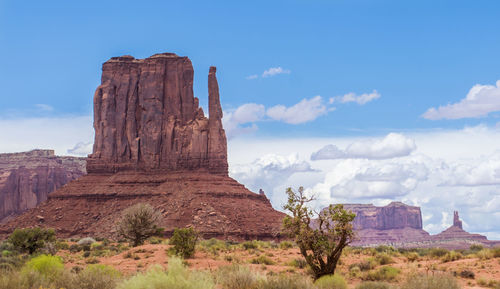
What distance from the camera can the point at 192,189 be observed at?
95812mm

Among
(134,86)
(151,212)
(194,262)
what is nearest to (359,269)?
(194,262)

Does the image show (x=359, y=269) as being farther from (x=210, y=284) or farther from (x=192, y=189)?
(x=192, y=189)

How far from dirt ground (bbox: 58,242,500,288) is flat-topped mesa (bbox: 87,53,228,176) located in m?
57.7

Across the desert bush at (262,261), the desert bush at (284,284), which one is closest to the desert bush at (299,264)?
the desert bush at (262,261)

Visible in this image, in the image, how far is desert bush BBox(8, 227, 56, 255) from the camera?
49156 mm

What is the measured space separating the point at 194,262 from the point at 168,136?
71.4 m

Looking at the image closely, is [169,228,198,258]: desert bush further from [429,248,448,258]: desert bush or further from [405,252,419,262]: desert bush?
[429,248,448,258]: desert bush

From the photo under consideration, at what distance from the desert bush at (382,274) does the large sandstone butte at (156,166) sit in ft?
165

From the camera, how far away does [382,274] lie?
3278 cm

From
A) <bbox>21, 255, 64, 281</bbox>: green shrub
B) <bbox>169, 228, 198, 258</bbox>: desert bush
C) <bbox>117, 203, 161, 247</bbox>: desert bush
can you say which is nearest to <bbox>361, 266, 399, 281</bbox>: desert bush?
<bbox>169, 228, 198, 258</bbox>: desert bush

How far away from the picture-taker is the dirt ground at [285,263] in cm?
3238

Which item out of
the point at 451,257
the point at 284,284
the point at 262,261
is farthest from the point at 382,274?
the point at 284,284

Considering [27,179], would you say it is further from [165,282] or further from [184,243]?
[165,282]

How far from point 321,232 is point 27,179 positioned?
128961 mm
